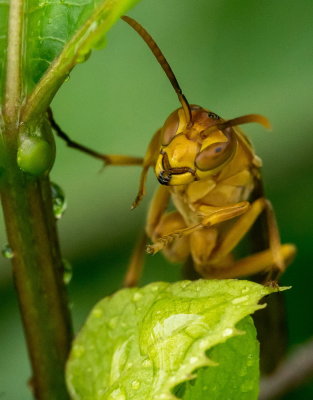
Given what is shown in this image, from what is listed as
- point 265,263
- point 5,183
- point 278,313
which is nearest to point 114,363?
point 5,183

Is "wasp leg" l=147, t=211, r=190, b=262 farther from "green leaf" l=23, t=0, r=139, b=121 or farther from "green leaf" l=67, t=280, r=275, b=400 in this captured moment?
"green leaf" l=23, t=0, r=139, b=121

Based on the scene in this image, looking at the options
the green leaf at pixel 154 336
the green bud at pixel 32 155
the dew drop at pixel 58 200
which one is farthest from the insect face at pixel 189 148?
the green bud at pixel 32 155

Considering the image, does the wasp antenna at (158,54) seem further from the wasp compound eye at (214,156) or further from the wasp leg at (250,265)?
the wasp leg at (250,265)

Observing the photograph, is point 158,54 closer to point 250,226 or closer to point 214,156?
point 214,156

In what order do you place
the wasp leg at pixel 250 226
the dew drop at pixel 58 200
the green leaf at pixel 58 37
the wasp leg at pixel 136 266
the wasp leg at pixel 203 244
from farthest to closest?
the wasp leg at pixel 136 266 → the wasp leg at pixel 203 244 → the wasp leg at pixel 250 226 → the dew drop at pixel 58 200 → the green leaf at pixel 58 37

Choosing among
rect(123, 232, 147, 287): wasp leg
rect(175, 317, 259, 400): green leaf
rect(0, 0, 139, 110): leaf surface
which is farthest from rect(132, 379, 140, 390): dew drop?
rect(123, 232, 147, 287): wasp leg

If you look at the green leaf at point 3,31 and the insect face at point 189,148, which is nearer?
the green leaf at point 3,31

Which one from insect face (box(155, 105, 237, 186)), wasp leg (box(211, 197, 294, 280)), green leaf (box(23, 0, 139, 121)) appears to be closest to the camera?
green leaf (box(23, 0, 139, 121))
